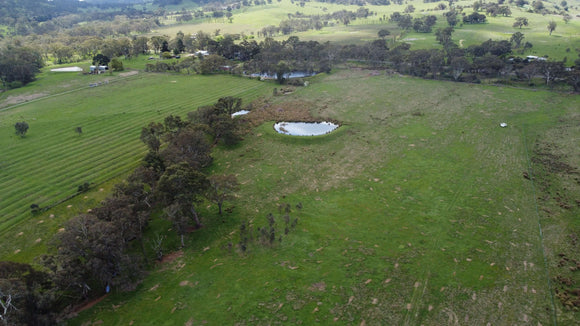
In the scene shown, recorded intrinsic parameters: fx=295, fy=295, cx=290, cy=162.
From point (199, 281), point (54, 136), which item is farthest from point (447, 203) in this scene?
point (54, 136)

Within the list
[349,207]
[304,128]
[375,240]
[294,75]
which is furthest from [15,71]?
[375,240]

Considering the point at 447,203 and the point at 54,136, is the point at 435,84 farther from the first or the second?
the point at 54,136

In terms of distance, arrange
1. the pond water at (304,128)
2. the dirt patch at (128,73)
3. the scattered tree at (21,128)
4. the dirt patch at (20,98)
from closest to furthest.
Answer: the scattered tree at (21,128) → the pond water at (304,128) → the dirt patch at (20,98) → the dirt patch at (128,73)

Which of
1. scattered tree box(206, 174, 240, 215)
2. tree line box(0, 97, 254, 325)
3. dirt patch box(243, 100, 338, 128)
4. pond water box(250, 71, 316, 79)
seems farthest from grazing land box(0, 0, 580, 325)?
pond water box(250, 71, 316, 79)

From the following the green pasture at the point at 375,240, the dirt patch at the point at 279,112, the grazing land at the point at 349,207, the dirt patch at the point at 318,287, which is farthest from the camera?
the dirt patch at the point at 279,112

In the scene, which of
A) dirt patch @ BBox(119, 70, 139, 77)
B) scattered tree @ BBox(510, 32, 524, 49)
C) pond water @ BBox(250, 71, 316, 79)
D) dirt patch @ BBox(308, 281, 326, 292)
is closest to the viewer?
dirt patch @ BBox(308, 281, 326, 292)

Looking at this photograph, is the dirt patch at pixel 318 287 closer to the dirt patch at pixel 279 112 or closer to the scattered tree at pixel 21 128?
the dirt patch at pixel 279 112

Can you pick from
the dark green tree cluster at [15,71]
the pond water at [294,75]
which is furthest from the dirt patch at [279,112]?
the dark green tree cluster at [15,71]

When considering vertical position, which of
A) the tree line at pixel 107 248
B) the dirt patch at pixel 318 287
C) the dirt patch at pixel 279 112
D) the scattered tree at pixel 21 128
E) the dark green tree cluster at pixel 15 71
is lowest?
the dirt patch at pixel 318 287

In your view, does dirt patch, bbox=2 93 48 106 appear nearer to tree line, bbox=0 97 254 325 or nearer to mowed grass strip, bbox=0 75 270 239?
mowed grass strip, bbox=0 75 270 239
